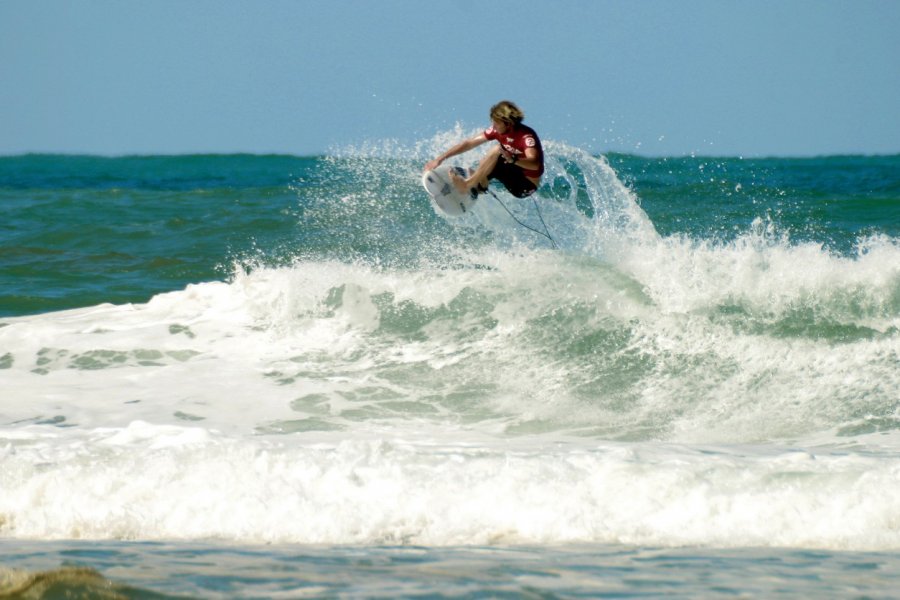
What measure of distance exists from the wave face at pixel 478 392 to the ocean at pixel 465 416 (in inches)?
1.1

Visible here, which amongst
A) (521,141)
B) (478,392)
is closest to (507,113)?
(521,141)

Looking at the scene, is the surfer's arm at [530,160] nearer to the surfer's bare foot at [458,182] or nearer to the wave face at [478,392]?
the surfer's bare foot at [458,182]

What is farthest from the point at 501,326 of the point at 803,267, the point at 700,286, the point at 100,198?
the point at 100,198

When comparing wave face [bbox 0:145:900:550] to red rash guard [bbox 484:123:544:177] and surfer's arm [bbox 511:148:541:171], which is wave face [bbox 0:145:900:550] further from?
surfer's arm [bbox 511:148:541:171]

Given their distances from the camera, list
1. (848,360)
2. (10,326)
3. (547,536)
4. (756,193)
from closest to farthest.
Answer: (547,536)
(848,360)
(10,326)
(756,193)

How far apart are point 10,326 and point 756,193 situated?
17145mm

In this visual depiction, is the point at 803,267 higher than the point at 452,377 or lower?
higher

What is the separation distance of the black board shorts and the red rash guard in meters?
0.09

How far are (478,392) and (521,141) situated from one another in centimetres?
236

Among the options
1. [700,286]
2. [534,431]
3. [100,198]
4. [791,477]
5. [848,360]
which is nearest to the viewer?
[791,477]

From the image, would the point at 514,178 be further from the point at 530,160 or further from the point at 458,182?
the point at 458,182

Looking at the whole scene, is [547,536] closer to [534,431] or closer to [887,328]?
[534,431]

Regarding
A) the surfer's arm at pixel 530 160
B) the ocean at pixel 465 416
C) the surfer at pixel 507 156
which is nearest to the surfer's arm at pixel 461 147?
the surfer at pixel 507 156

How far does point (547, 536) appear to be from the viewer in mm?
5867
